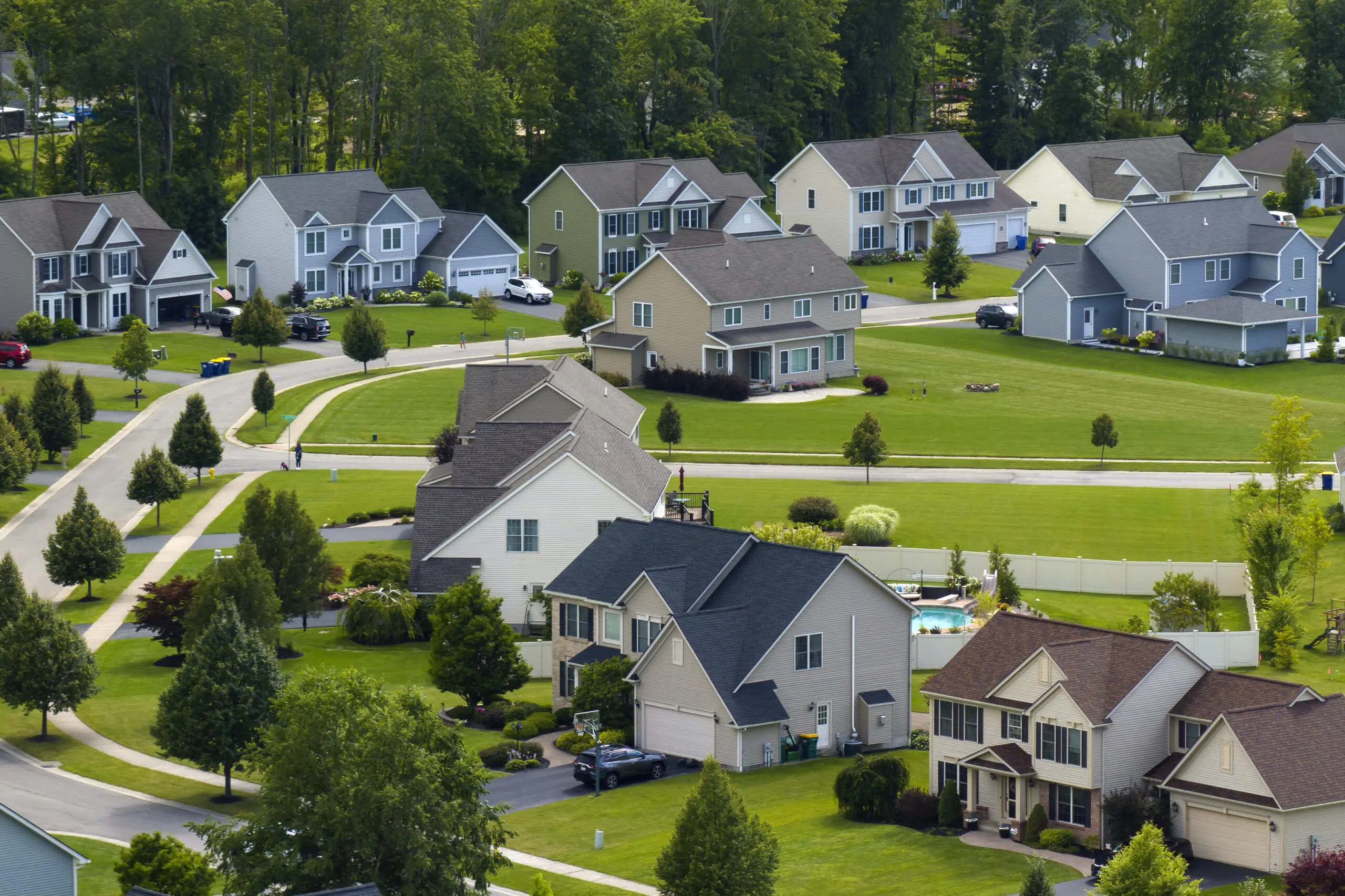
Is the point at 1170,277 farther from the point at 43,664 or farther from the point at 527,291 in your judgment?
the point at 43,664

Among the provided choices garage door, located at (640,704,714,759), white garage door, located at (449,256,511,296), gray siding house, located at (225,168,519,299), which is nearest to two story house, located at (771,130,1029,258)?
white garage door, located at (449,256,511,296)

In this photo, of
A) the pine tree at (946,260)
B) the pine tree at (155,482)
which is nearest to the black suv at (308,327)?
the pine tree at (155,482)

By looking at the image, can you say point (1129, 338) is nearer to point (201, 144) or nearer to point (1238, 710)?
point (201, 144)

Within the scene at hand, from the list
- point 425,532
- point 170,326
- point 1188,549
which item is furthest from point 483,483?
point 170,326

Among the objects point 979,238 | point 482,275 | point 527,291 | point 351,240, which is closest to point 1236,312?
point 979,238

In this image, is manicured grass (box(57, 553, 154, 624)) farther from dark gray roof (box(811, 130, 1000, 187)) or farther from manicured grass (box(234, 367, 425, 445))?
dark gray roof (box(811, 130, 1000, 187))

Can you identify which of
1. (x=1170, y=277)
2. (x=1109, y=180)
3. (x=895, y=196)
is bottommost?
(x=1170, y=277)
